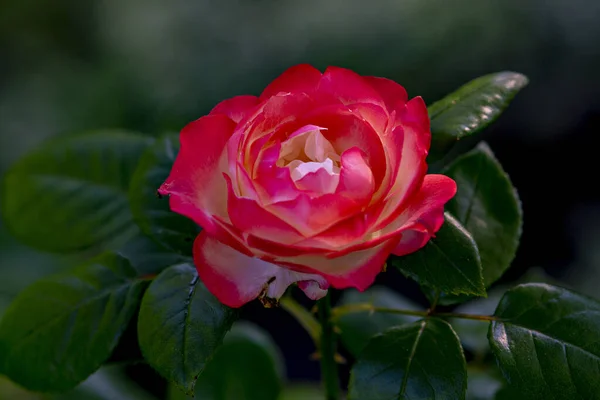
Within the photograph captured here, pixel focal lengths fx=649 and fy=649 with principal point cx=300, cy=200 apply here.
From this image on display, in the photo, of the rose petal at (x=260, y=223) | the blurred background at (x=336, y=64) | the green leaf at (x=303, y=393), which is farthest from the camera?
the blurred background at (x=336, y=64)

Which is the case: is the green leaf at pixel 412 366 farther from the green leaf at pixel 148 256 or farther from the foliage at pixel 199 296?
the green leaf at pixel 148 256

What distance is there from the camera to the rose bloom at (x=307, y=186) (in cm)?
37

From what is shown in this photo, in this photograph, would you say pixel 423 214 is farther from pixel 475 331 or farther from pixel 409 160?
pixel 475 331

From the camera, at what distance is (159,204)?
55 cm

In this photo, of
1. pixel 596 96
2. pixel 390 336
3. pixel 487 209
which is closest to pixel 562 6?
pixel 596 96

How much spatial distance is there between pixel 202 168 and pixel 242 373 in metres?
0.45

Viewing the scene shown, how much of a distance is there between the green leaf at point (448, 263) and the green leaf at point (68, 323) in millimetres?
230

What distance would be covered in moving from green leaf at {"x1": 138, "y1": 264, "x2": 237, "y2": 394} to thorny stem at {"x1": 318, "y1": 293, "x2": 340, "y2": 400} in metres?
0.09

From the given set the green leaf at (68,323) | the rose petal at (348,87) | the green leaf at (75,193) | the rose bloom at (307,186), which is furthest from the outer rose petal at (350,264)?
the green leaf at (75,193)

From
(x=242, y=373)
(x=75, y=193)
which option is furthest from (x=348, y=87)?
(x=242, y=373)

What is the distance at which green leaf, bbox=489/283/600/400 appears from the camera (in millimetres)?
432

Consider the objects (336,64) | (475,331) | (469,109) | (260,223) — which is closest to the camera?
(260,223)

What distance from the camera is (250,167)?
1.34ft

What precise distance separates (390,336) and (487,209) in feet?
0.46
